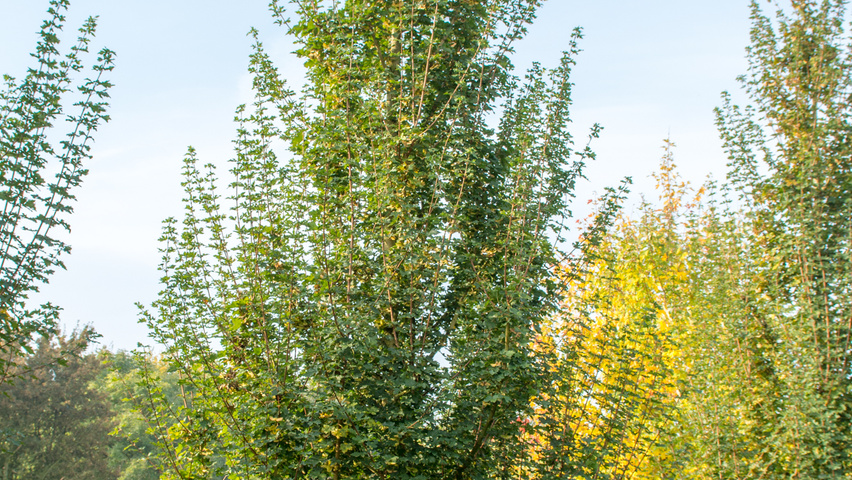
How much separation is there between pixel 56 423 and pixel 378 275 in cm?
2433

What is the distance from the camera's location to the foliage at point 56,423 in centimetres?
2209

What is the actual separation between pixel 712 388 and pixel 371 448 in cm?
508

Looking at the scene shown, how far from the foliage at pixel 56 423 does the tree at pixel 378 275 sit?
19.3 meters

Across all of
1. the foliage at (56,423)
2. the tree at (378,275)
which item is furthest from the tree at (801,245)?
the foliage at (56,423)

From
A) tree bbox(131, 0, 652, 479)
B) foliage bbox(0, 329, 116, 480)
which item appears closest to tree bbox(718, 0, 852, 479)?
tree bbox(131, 0, 652, 479)

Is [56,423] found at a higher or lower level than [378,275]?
lower

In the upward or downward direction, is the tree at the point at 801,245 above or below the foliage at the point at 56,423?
above

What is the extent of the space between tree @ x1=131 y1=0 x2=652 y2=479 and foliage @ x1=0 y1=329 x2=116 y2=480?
19.3 m

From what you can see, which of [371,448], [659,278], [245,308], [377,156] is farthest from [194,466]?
[659,278]

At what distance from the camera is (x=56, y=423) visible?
23.9 metres

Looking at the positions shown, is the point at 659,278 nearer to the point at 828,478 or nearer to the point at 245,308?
the point at 828,478

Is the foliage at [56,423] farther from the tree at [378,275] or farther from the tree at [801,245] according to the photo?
the tree at [801,245]

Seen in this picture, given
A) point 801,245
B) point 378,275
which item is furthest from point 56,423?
point 801,245

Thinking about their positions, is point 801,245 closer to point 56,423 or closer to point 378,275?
point 378,275
